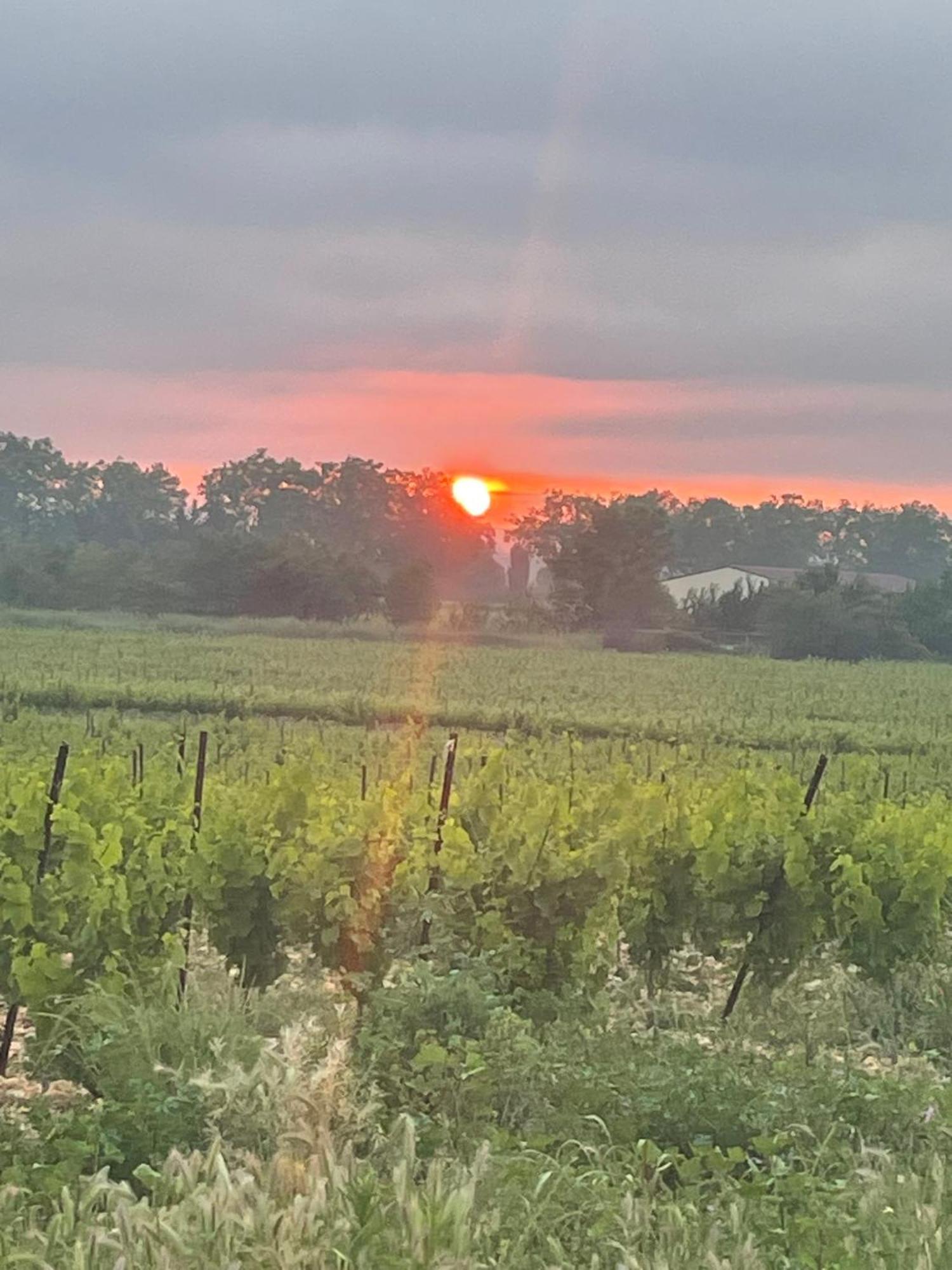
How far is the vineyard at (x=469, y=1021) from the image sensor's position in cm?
385

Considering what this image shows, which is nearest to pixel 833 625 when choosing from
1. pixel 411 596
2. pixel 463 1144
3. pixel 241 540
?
pixel 411 596

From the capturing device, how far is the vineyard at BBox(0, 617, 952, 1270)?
3.85 meters

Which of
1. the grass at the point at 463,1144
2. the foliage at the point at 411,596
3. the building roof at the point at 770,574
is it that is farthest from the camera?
the building roof at the point at 770,574

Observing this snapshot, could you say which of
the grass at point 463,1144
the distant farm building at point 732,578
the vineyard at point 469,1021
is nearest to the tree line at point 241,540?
the distant farm building at point 732,578

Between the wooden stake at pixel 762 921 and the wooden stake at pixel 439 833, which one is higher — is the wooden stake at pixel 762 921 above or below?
below

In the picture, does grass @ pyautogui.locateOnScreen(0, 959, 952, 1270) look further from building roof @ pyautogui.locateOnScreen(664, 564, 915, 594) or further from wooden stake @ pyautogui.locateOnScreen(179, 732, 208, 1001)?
building roof @ pyautogui.locateOnScreen(664, 564, 915, 594)

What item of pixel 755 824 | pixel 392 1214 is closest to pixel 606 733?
pixel 755 824

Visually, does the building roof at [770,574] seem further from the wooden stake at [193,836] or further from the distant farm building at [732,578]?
the wooden stake at [193,836]

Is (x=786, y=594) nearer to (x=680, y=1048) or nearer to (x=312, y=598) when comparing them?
(x=312, y=598)

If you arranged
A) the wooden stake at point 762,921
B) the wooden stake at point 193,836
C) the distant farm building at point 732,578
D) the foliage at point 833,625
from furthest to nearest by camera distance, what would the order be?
the distant farm building at point 732,578 < the foliage at point 833,625 < the wooden stake at point 762,921 < the wooden stake at point 193,836

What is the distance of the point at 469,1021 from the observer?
5672mm

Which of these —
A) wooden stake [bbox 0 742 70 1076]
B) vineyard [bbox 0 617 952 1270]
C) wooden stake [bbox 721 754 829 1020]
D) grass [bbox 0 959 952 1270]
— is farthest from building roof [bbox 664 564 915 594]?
grass [bbox 0 959 952 1270]

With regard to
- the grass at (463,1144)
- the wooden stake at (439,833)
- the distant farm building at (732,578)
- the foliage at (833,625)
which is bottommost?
the grass at (463,1144)

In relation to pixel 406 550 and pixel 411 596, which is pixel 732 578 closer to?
pixel 406 550
